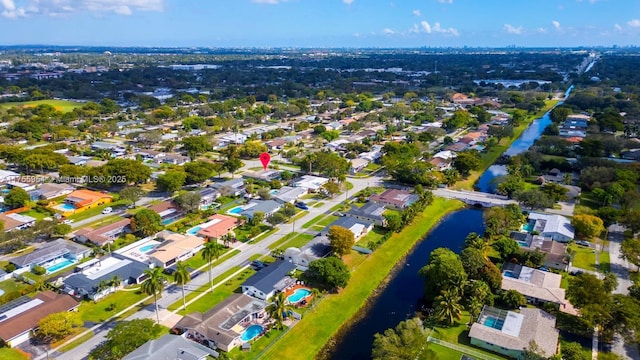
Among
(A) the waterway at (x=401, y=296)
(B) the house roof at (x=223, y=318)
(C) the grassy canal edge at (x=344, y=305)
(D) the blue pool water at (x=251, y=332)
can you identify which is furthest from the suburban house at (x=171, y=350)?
(A) the waterway at (x=401, y=296)

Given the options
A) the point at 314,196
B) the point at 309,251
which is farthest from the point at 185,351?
the point at 314,196

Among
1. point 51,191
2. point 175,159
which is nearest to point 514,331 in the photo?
point 51,191

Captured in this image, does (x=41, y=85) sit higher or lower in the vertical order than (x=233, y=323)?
higher

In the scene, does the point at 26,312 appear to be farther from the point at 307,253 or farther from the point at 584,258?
the point at 584,258

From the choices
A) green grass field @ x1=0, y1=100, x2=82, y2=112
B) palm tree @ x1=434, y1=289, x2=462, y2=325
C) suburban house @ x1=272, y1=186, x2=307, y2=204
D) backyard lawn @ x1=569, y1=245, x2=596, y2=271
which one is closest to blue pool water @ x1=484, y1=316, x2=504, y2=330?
palm tree @ x1=434, y1=289, x2=462, y2=325

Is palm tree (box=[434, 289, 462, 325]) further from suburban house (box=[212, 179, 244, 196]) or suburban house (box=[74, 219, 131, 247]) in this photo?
suburban house (box=[212, 179, 244, 196])

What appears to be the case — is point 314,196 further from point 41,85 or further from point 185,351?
point 41,85
